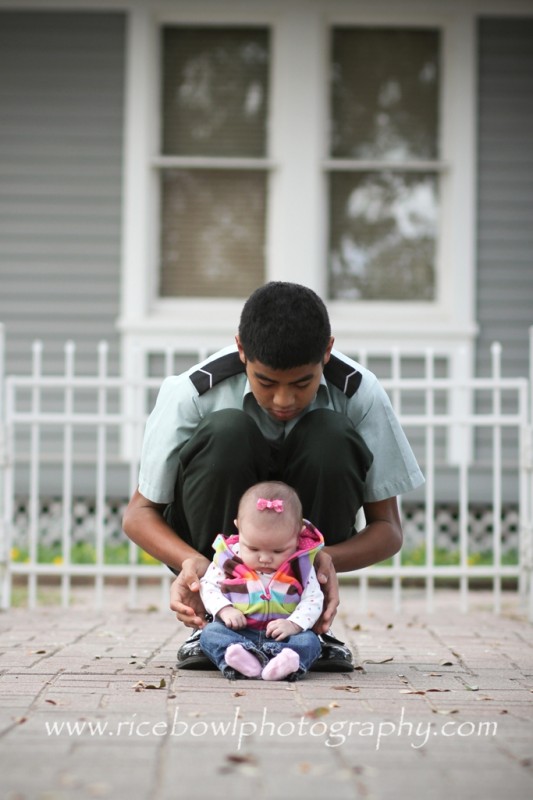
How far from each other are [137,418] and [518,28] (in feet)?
13.2

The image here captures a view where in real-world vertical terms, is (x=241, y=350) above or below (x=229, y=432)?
above

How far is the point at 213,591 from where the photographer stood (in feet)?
11.1

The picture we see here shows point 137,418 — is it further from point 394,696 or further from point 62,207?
point 394,696

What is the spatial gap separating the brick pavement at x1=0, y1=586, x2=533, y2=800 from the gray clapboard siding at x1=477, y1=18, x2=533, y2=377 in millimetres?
3828

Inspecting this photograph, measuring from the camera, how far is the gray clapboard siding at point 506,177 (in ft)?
25.8

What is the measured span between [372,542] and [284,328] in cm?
83

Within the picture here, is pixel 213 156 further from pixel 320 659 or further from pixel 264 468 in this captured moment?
pixel 320 659

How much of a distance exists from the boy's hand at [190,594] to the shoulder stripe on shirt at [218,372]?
1.89 feet

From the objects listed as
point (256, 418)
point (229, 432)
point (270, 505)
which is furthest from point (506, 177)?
point (270, 505)

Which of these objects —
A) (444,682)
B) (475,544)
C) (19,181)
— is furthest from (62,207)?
(444,682)

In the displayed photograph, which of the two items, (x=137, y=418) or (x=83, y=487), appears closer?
(x=137, y=418)

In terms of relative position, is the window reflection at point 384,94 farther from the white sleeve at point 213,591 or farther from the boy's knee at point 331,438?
the white sleeve at point 213,591

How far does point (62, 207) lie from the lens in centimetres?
793

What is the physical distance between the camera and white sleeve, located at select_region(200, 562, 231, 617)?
11.0 feet
